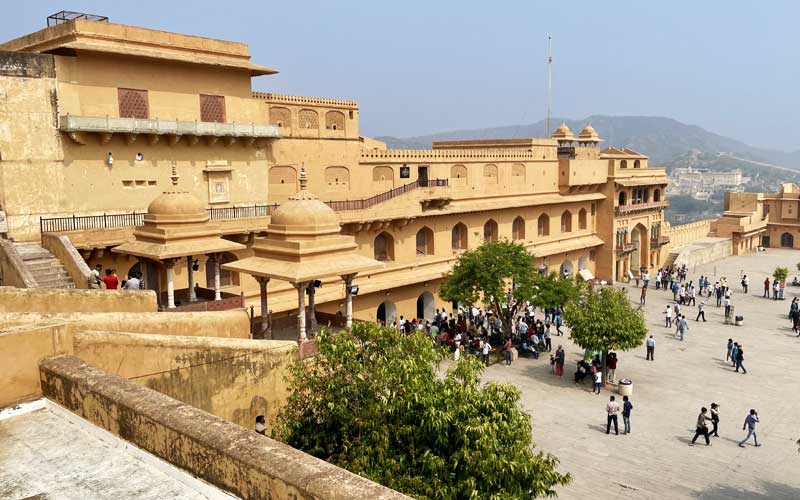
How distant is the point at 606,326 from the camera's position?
1780cm

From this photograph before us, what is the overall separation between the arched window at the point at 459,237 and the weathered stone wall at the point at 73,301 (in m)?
19.8

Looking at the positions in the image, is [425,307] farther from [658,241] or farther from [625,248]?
[658,241]

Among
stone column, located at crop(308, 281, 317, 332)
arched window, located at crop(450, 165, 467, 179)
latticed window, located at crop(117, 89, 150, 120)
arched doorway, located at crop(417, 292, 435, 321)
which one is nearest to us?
stone column, located at crop(308, 281, 317, 332)

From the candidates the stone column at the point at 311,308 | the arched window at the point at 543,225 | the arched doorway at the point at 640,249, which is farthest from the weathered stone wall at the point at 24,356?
the arched doorway at the point at 640,249

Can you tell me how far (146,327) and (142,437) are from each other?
4.44 meters

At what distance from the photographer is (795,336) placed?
82.7ft

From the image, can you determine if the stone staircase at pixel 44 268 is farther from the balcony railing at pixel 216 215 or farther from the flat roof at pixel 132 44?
the flat roof at pixel 132 44

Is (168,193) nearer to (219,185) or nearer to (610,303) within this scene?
(219,185)

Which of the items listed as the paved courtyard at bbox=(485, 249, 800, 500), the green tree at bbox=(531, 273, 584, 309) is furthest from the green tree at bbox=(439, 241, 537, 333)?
the paved courtyard at bbox=(485, 249, 800, 500)

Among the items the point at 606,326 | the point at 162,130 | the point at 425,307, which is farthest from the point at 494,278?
the point at 162,130

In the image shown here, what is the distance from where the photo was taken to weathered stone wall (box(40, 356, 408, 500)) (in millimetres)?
4355

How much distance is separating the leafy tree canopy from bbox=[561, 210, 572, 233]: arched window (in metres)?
17.8

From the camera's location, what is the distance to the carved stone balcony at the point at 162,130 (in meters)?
17.6

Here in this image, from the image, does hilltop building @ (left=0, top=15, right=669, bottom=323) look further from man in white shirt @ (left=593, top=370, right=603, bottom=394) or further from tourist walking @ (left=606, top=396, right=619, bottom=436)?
tourist walking @ (left=606, top=396, right=619, bottom=436)
